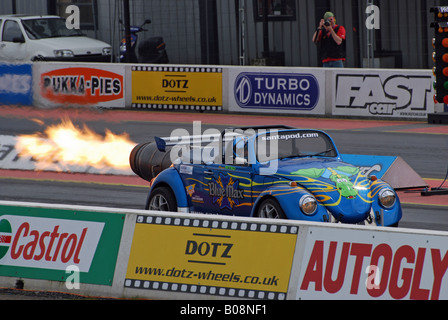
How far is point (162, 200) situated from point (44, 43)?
15439 mm

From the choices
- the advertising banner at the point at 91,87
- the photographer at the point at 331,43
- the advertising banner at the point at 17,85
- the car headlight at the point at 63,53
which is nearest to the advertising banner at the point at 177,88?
the advertising banner at the point at 91,87

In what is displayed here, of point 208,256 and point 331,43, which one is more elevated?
point 331,43

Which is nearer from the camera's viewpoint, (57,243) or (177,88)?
(57,243)

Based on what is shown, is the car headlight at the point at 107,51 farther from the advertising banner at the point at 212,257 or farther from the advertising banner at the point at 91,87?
the advertising banner at the point at 212,257

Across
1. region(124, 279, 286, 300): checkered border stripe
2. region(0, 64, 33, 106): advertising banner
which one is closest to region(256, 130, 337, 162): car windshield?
region(124, 279, 286, 300): checkered border stripe

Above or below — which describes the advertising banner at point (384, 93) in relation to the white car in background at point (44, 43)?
below

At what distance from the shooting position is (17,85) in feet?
76.8

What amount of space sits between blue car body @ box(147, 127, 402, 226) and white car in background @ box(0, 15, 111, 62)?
14.9 meters

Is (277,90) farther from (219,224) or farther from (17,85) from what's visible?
(219,224)

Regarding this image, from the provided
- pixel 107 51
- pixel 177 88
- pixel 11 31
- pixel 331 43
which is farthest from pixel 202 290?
pixel 11 31

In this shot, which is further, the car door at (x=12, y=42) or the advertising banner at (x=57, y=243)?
the car door at (x=12, y=42)

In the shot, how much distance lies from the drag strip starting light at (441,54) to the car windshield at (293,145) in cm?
245

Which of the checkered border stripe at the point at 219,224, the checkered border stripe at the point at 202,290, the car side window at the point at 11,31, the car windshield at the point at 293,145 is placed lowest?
the checkered border stripe at the point at 202,290

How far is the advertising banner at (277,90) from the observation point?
833 inches
